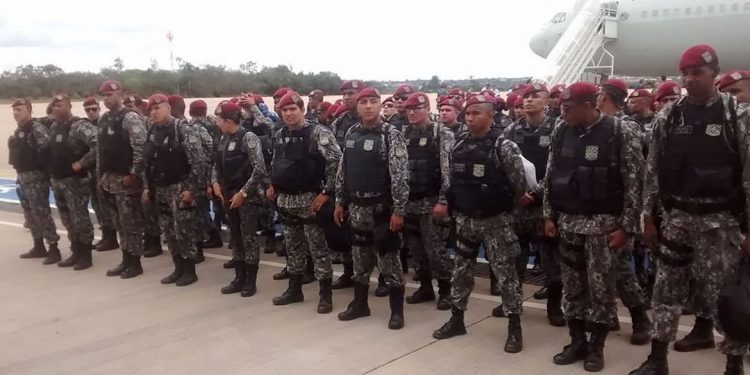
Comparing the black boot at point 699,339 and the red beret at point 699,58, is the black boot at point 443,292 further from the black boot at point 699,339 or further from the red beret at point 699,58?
the red beret at point 699,58

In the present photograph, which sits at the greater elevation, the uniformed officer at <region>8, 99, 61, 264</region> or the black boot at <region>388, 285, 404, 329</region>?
the uniformed officer at <region>8, 99, 61, 264</region>

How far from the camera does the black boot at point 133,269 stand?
23.0ft

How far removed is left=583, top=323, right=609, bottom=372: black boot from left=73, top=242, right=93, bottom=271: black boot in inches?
224

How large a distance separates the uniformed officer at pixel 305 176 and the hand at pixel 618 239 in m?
2.40

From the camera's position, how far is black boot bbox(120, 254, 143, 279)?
23.0 ft

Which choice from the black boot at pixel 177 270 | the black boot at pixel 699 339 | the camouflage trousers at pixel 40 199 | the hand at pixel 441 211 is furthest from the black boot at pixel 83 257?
the black boot at pixel 699 339

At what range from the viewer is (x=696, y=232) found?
3.75 metres

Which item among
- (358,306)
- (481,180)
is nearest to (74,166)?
(358,306)

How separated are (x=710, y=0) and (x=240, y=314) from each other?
684 inches

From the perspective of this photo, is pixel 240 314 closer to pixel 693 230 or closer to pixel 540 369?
pixel 540 369

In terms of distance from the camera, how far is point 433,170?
18.5ft

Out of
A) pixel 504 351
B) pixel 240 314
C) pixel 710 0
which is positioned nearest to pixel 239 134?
pixel 240 314

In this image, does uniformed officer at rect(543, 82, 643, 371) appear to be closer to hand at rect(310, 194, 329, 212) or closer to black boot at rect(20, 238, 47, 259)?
hand at rect(310, 194, 329, 212)

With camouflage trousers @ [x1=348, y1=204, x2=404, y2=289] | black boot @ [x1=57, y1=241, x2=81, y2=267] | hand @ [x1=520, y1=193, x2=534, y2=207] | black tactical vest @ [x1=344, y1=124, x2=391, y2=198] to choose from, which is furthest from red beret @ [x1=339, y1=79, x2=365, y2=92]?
black boot @ [x1=57, y1=241, x2=81, y2=267]
